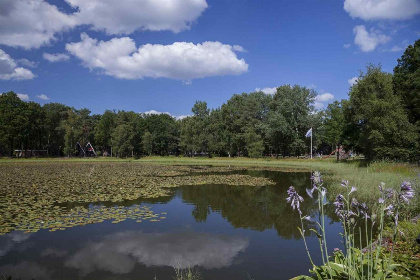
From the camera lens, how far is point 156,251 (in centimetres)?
730

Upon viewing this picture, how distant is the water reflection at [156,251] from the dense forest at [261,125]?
83.8 feet

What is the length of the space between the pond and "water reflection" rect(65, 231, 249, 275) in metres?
0.02

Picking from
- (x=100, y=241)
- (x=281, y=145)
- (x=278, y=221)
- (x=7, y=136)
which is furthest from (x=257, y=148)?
(x=7, y=136)

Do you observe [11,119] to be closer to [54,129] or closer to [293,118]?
[54,129]

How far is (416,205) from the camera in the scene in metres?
9.04

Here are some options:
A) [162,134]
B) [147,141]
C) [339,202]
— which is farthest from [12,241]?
[162,134]

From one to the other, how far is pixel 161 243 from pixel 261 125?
180 feet

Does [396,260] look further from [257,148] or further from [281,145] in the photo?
[281,145]

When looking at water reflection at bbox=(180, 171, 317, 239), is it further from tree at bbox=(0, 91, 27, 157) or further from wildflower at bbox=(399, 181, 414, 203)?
tree at bbox=(0, 91, 27, 157)

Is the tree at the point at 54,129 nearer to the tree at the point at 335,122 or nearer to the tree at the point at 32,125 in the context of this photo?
the tree at the point at 32,125

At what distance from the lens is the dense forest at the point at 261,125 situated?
2817cm

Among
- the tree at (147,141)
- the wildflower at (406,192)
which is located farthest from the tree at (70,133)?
the wildflower at (406,192)

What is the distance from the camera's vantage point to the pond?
6234 millimetres

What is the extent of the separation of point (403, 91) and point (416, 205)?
91.6 ft
